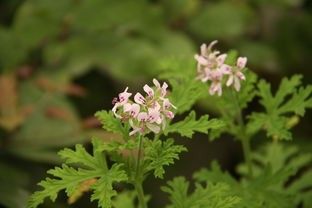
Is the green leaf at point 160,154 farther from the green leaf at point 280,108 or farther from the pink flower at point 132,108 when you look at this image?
the green leaf at point 280,108

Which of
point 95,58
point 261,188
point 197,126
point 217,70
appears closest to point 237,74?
point 217,70

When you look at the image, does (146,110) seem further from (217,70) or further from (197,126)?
(217,70)

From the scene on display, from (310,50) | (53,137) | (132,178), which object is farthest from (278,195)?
(310,50)

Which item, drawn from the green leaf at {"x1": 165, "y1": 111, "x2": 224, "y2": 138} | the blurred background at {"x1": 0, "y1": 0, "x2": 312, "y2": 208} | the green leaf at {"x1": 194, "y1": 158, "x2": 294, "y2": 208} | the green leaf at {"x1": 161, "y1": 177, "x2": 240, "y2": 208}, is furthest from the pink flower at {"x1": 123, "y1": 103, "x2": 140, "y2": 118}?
the blurred background at {"x1": 0, "y1": 0, "x2": 312, "y2": 208}

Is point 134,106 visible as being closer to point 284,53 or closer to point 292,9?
point 284,53

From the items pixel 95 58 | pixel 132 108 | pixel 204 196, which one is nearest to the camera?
pixel 132 108
